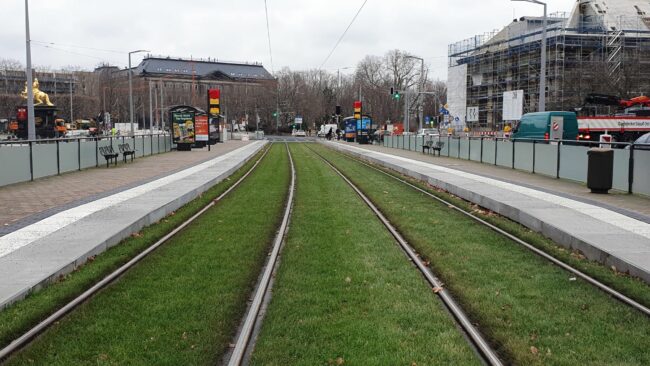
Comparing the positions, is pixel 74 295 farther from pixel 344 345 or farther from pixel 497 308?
pixel 497 308

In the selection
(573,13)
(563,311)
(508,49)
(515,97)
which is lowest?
(563,311)

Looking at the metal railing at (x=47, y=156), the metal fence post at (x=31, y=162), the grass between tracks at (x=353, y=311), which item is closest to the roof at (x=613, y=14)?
the metal railing at (x=47, y=156)

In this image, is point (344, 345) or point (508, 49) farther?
point (508, 49)

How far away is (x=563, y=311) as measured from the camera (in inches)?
259

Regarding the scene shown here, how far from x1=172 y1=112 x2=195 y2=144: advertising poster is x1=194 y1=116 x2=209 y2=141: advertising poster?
2.55 m

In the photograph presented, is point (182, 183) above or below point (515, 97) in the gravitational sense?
below

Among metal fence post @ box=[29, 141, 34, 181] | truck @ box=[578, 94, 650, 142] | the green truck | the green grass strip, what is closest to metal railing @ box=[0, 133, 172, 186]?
metal fence post @ box=[29, 141, 34, 181]

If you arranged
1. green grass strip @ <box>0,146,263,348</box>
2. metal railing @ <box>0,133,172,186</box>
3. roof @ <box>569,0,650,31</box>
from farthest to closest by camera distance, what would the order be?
1. roof @ <box>569,0,650,31</box>
2. metal railing @ <box>0,133,172,186</box>
3. green grass strip @ <box>0,146,263,348</box>

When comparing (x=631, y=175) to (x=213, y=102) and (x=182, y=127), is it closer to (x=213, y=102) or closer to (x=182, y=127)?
(x=182, y=127)

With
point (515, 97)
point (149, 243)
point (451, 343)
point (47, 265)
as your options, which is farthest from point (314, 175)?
point (515, 97)

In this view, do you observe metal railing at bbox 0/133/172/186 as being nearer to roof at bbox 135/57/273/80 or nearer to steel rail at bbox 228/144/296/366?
steel rail at bbox 228/144/296/366

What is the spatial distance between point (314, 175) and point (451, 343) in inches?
790

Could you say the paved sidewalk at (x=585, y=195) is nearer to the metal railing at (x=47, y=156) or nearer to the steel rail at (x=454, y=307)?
the steel rail at (x=454, y=307)

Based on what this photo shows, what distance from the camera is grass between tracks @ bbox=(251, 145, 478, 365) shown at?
527cm
